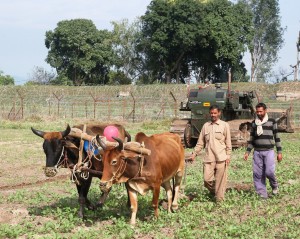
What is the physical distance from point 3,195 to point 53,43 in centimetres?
4900

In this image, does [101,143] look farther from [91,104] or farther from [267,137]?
[91,104]

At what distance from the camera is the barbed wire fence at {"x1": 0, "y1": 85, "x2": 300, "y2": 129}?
3292cm

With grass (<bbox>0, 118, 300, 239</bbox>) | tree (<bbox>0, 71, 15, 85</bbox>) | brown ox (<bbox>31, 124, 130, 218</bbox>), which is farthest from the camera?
tree (<bbox>0, 71, 15, 85</bbox>)

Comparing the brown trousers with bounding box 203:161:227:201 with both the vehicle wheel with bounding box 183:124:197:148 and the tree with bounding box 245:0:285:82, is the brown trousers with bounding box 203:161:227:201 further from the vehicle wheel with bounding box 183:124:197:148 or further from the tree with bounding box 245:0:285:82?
the tree with bounding box 245:0:285:82

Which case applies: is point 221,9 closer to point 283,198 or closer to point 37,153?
point 37,153

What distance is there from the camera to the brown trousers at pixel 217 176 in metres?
8.98

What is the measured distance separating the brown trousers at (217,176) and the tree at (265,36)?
49349 mm

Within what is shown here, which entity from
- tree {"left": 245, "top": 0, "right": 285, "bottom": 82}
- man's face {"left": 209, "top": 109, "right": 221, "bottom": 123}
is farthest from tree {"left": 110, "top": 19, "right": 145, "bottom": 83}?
man's face {"left": 209, "top": 109, "right": 221, "bottom": 123}

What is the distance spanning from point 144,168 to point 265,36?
179 feet

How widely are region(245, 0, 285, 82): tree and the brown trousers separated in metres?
49.3

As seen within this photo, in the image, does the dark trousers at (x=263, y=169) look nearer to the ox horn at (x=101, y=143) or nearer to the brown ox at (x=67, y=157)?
the brown ox at (x=67, y=157)

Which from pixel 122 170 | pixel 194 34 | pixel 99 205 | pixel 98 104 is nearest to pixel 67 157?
pixel 99 205

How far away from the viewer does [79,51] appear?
55.8 meters

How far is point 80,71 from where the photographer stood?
5697cm
